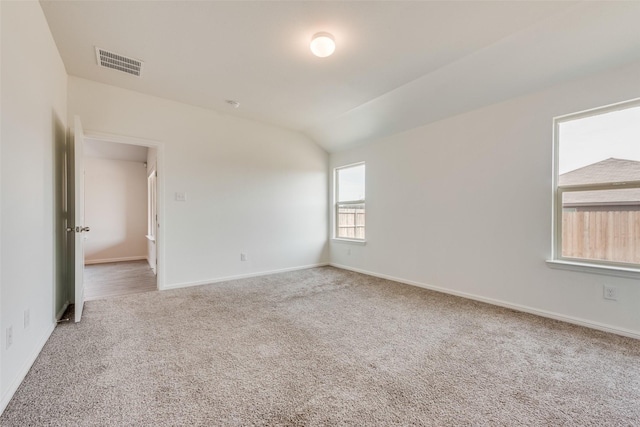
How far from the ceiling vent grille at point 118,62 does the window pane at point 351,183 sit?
336 cm

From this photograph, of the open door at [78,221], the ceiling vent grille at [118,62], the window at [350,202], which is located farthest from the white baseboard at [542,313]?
the ceiling vent grille at [118,62]

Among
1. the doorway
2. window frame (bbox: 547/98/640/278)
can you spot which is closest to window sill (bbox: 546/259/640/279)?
window frame (bbox: 547/98/640/278)

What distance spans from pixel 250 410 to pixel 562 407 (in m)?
1.63

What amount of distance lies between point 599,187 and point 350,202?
10.6 feet

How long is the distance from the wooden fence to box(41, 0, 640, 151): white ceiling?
4.20 feet

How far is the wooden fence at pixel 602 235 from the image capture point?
2344mm

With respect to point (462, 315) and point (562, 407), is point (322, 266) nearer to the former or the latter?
point (462, 315)

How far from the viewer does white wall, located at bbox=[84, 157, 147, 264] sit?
19.8 feet

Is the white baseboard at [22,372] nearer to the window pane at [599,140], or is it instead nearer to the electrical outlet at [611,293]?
the electrical outlet at [611,293]

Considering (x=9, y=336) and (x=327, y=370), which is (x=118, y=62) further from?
(x=327, y=370)

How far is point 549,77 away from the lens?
8.45 ft

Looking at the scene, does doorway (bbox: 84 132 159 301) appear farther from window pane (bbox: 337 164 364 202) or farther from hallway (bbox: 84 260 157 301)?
window pane (bbox: 337 164 364 202)

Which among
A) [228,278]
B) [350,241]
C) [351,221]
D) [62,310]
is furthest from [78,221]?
[351,221]

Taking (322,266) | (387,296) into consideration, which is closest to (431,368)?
(387,296)
